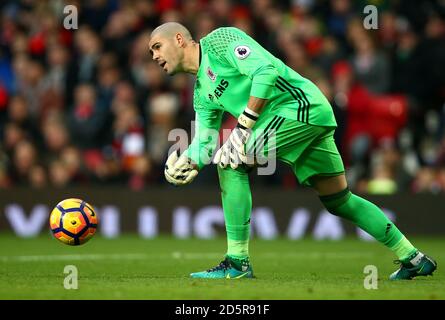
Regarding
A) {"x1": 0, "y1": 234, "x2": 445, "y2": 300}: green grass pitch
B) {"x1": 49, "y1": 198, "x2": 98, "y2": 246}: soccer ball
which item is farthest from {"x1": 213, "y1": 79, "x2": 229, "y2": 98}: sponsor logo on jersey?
{"x1": 49, "y1": 198, "x2": 98, "y2": 246}: soccer ball

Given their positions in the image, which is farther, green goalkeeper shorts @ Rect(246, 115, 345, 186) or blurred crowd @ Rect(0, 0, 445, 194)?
blurred crowd @ Rect(0, 0, 445, 194)

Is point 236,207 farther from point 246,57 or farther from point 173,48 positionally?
point 173,48

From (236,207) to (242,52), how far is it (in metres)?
1.33

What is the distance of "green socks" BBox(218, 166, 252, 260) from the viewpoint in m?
8.84

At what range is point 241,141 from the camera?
8.48 meters

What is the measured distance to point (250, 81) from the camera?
28.9 feet

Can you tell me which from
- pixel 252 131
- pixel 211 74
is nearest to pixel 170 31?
pixel 211 74

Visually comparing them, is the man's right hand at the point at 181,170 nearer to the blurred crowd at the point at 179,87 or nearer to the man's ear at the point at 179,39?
the man's ear at the point at 179,39

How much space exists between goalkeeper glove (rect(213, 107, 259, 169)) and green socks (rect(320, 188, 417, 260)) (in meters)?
0.97

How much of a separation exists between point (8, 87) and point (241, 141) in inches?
438

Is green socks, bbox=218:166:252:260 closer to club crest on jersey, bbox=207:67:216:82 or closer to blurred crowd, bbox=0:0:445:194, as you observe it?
club crest on jersey, bbox=207:67:216:82

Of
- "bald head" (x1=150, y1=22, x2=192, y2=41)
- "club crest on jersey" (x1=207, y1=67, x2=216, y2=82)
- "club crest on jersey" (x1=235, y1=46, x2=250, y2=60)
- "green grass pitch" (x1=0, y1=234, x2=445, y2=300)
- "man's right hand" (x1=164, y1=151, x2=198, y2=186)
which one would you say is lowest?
"green grass pitch" (x1=0, y1=234, x2=445, y2=300)

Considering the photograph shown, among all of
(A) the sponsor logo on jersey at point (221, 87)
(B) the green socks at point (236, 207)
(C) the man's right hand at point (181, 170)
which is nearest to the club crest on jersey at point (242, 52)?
(A) the sponsor logo on jersey at point (221, 87)
